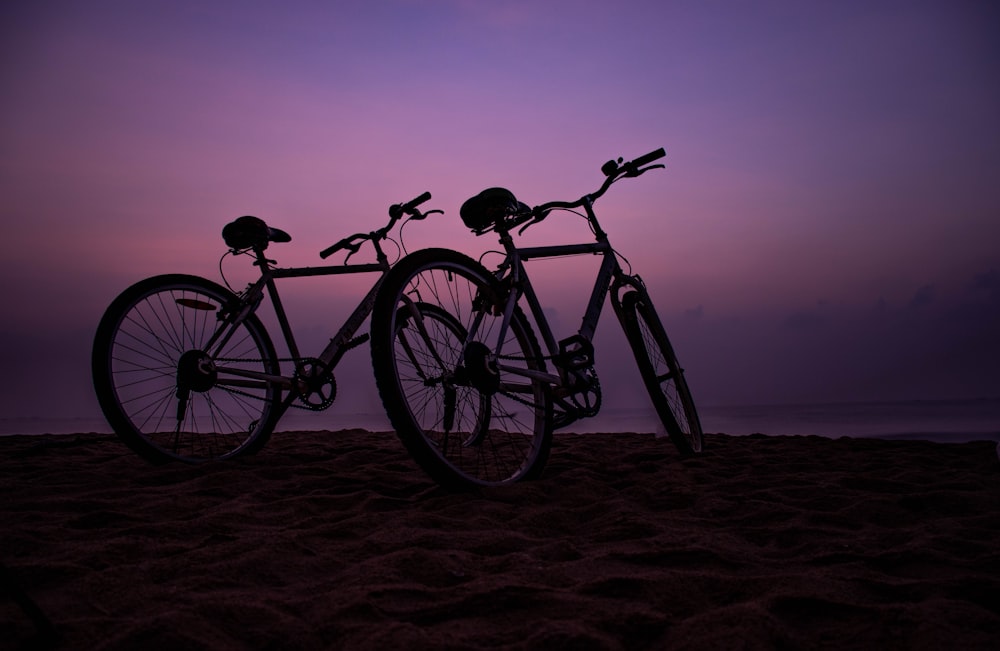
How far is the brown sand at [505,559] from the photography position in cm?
132

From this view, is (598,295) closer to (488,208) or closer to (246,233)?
(488,208)

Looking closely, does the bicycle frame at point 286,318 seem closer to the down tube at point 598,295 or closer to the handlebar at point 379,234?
the handlebar at point 379,234

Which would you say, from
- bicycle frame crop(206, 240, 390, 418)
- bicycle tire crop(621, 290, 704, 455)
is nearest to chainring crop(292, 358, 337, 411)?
bicycle frame crop(206, 240, 390, 418)

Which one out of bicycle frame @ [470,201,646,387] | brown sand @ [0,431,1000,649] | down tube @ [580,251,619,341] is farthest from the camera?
down tube @ [580,251,619,341]

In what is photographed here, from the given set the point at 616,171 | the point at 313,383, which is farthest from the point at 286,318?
the point at 616,171

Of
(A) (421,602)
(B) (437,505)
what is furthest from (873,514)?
(A) (421,602)

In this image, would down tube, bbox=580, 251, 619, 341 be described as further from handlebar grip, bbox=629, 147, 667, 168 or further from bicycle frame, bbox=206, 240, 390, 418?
bicycle frame, bbox=206, 240, 390, 418

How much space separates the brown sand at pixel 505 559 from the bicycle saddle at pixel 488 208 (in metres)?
1.33

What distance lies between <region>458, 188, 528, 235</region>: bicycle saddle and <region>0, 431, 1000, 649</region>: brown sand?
1.33 metres

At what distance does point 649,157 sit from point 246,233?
242 centimetres

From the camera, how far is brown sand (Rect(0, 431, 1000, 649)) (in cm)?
132

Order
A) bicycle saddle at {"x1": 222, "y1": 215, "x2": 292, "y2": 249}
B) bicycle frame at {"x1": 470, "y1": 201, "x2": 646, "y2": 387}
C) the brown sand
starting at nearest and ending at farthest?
1. the brown sand
2. bicycle frame at {"x1": 470, "y1": 201, "x2": 646, "y2": 387}
3. bicycle saddle at {"x1": 222, "y1": 215, "x2": 292, "y2": 249}

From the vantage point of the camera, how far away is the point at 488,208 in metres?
3.08

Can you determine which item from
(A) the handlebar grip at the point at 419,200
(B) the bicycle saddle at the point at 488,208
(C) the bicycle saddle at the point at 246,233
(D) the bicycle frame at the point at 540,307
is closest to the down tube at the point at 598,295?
(D) the bicycle frame at the point at 540,307
